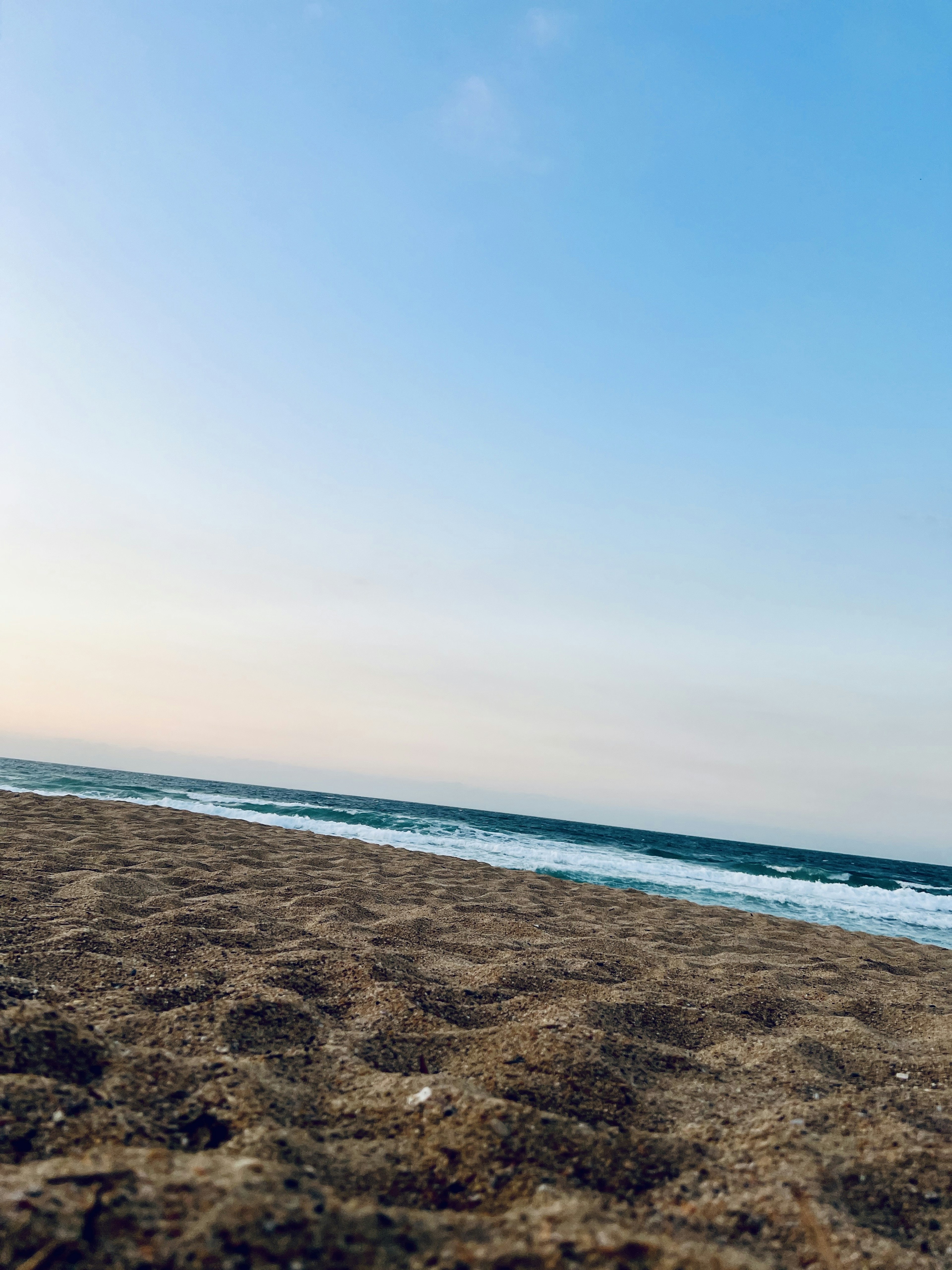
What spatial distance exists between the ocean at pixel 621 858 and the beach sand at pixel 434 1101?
703 cm

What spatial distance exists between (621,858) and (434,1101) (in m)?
20.4

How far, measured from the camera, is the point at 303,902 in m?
5.18

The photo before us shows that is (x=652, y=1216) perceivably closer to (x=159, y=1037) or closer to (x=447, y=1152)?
(x=447, y=1152)

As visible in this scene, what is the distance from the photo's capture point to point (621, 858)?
2114cm

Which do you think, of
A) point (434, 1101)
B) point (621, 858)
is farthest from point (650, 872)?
point (434, 1101)

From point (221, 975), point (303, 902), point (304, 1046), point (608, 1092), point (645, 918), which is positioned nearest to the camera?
point (608, 1092)

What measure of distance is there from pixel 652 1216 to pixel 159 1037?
1.69 metres

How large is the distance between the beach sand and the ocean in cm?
703

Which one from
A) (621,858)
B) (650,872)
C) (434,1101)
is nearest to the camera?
(434,1101)

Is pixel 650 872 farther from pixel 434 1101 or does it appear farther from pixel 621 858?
pixel 434 1101

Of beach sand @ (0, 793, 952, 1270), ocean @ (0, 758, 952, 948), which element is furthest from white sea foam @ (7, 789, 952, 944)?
beach sand @ (0, 793, 952, 1270)

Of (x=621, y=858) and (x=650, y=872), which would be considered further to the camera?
(x=621, y=858)

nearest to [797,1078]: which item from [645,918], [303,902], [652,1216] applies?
[652,1216]

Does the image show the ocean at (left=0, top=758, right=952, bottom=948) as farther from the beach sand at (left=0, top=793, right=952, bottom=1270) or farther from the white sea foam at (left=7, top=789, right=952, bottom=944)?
the beach sand at (left=0, top=793, right=952, bottom=1270)
